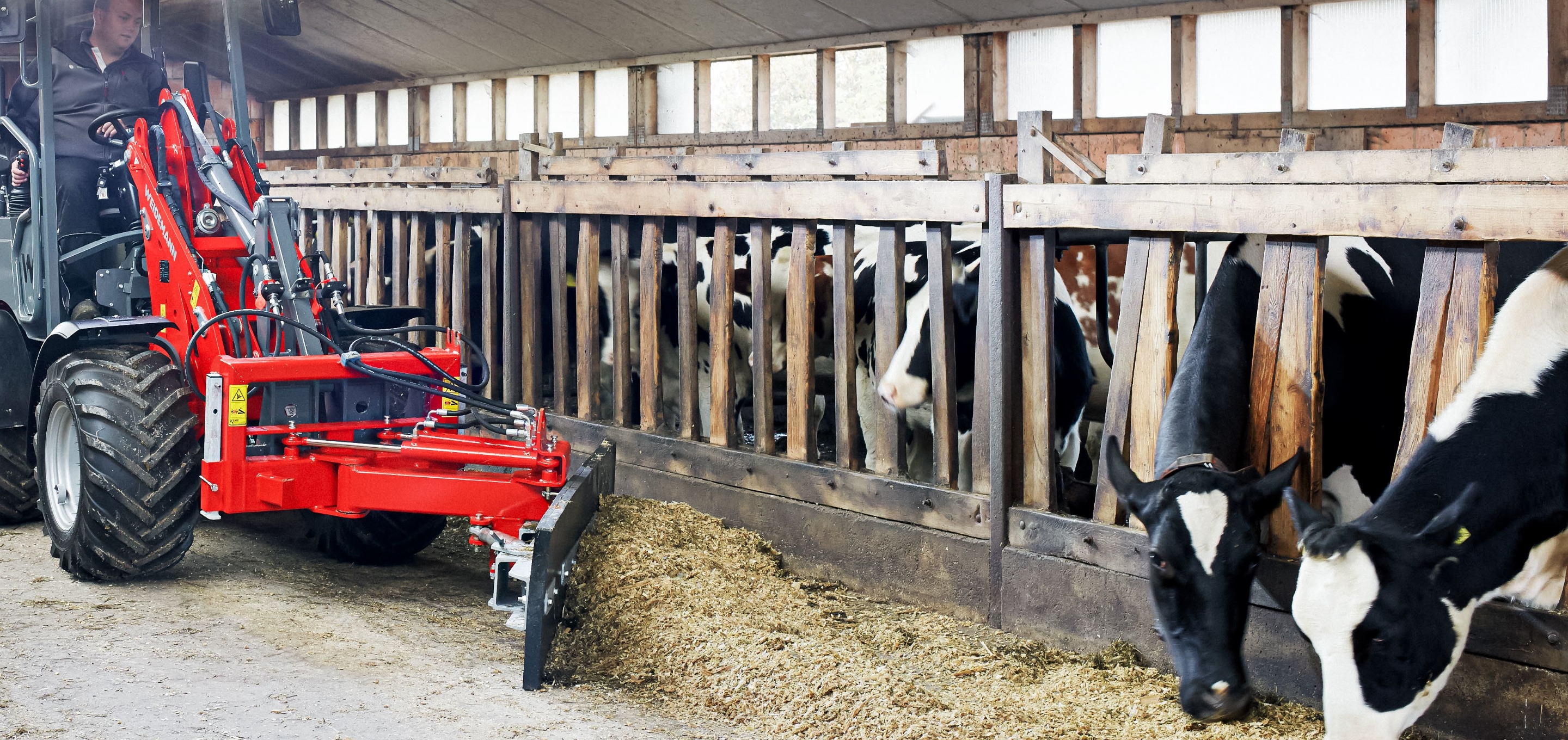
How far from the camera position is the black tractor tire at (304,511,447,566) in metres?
5.39

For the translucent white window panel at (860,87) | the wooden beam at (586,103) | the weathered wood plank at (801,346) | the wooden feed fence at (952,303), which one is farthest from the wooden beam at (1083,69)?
the wooden beam at (586,103)

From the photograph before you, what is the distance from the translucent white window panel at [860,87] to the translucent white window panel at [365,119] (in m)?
7.88

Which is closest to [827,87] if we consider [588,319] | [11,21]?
[588,319]

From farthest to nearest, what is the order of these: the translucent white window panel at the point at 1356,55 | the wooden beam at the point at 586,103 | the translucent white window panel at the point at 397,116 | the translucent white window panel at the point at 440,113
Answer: the translucent white window panel at the point at 397,116 → the translucent white window panel at the point at 440,113 → the wooden beam at the point at 586,103 → the translucent white window panel at the point at 1356,55

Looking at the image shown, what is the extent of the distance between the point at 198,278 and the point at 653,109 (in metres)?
8.85

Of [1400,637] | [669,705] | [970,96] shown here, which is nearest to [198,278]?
[669,705]

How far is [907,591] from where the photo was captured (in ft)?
16.1

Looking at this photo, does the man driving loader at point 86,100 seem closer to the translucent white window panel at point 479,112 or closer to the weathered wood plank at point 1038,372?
the weathered wood plank at point 1038,372

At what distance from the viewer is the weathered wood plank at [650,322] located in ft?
19.7

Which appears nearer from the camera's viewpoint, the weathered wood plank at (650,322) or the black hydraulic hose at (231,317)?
the black hydraulic hose at (231,317)

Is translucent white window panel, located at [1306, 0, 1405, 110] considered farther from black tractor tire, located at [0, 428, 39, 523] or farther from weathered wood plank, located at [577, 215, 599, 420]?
black tractor tire, located at [0, 428, 39, 523]

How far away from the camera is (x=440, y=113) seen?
635 inches

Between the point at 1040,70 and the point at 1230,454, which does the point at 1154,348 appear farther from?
the point at 1040,70

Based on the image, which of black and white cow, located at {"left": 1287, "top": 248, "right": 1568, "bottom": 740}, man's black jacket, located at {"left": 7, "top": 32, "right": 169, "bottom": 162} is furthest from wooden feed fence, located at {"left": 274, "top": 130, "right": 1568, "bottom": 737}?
man's black jacket, located at {"left": 7, "top": 32, "right": 169, "bottom": 162}
